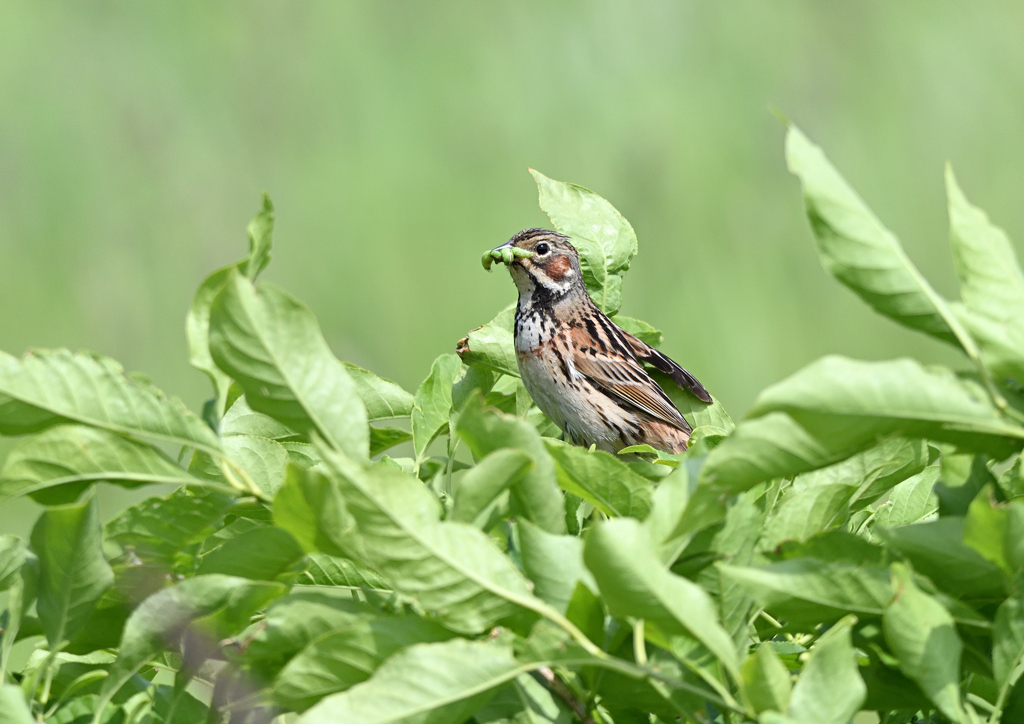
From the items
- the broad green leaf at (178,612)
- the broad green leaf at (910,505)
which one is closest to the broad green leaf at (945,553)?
the broad green leaf at (910,505)

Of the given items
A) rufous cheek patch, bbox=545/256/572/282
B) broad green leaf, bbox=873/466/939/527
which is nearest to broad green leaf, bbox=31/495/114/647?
broad green leaf, bbox=873/466/939/527

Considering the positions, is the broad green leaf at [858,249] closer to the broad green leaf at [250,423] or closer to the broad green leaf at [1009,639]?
the broad green leaf at [1009,639]

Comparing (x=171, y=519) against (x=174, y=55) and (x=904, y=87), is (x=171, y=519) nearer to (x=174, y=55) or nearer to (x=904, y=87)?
(x=174, y=55)

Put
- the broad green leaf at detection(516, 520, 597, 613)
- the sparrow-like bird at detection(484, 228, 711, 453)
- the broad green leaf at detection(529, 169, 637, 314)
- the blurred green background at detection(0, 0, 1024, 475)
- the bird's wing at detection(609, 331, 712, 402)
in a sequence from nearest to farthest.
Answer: the broad green leaf at detection(516, 520, 597, 613) < the broad green leaf at detection(529, 169, 637, 314) < the bird's wing at detection(609, 331, 712, 402) < the sparrow-like bird at detection(484, 228, 711, 453) < the blurred green background at detection(0, 0, 1024, 475)

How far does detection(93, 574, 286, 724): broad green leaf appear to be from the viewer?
778mm

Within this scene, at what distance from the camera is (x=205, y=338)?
3.07 feet

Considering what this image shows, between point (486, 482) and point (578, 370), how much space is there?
264cm

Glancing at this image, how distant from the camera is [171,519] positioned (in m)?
0.84

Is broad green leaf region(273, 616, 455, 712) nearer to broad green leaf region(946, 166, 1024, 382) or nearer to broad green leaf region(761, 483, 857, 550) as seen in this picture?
broad green leaf region(761, 483, 857, 550)

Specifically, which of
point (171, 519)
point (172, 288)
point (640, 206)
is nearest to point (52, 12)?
point (172, 288)

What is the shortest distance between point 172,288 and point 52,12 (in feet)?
8.02

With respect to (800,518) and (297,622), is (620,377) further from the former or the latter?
(297,622)

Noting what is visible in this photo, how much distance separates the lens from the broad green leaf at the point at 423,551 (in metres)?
0.68

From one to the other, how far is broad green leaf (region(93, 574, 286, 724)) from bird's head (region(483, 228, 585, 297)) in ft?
8.70
